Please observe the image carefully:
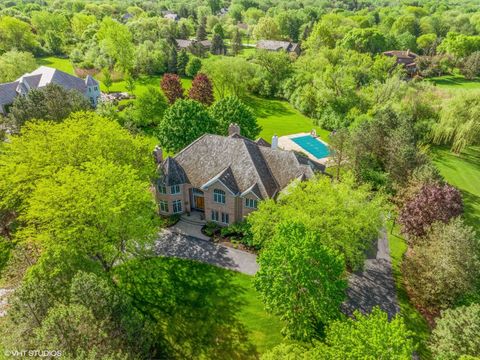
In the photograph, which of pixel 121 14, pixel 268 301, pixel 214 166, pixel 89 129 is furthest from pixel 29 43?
pixel 268 301

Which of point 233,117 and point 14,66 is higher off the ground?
point 14,66

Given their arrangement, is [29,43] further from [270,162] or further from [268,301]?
[268,301]

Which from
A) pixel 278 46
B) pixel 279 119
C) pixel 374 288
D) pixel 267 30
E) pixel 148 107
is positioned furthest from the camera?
pixel 267 30

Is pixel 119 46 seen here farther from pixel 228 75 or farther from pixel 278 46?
pixel 278 46

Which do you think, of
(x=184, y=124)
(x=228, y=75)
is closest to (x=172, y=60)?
(x=228, y=75)

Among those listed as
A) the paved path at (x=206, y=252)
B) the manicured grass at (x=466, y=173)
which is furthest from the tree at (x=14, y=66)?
the manicured grass at (x=466, y=173)

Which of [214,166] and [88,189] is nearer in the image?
[88,189]

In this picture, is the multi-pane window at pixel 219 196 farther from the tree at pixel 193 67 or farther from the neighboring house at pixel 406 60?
the neighboring house at pixel 406 60
